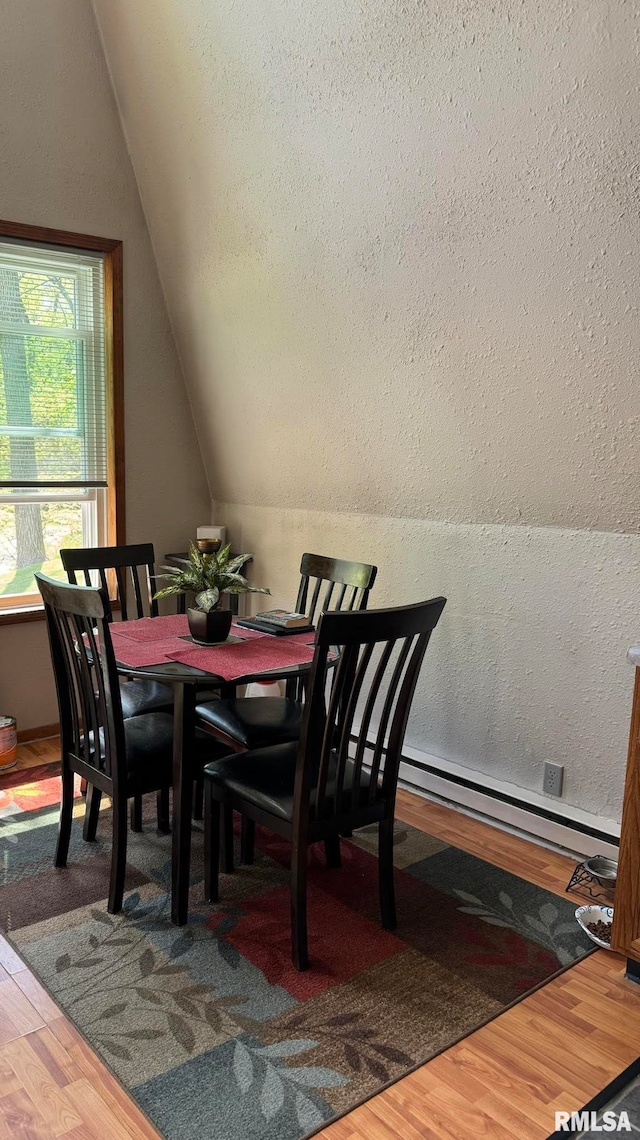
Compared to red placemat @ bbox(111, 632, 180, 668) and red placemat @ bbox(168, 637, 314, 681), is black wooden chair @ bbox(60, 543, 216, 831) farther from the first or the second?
red placemat @ bbox(168, 637, 314, 681)

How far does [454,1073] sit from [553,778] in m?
1.24

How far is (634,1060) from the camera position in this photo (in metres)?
1.85

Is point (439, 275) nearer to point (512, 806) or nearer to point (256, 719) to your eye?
point (256, 719)

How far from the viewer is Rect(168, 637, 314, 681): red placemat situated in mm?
2348

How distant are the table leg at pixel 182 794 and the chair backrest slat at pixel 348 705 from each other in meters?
0.37

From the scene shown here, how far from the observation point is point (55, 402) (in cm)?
381

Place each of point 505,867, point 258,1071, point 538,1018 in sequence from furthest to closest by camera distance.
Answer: point 505,867 → point 538,1018 → point 258,1071

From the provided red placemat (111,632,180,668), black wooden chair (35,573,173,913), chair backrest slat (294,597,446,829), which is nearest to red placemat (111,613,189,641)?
red placemat (111,632,180,668)

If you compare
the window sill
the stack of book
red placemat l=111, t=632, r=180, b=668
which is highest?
the stack of book

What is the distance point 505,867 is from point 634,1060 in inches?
35.1

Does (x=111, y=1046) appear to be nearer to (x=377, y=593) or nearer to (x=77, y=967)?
(x=77, y=967)

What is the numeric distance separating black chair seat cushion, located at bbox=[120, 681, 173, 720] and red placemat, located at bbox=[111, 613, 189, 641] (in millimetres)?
166

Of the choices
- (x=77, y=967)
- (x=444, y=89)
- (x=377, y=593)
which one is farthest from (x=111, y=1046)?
(x=444, y=89)

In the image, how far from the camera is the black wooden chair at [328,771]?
2.04m
